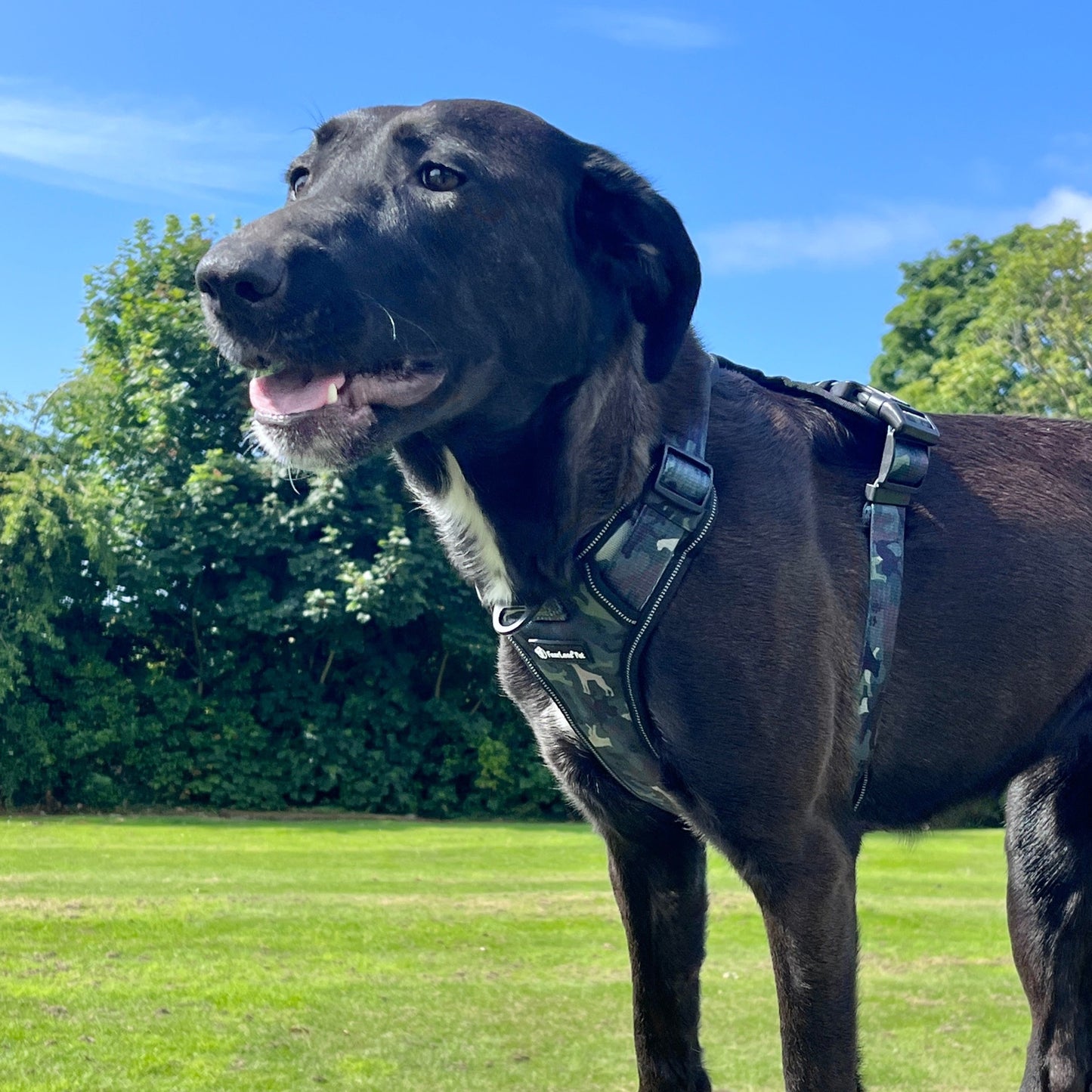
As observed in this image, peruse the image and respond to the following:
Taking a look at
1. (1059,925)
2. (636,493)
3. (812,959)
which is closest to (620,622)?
(636,493)

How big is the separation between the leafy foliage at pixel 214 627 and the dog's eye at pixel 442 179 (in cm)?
1789

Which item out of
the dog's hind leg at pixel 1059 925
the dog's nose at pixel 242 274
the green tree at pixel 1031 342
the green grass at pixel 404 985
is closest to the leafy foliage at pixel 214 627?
the green grass at pixel 404 985

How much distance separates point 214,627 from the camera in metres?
21.3

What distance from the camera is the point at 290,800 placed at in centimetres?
2120

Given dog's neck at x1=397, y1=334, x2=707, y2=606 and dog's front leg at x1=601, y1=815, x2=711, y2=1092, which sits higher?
dog's neck at x1=397, y1=334, x2=707, y2=606

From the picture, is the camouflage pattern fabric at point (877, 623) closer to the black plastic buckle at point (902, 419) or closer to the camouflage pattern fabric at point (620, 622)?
the black plastic buckle at point (902, 419)

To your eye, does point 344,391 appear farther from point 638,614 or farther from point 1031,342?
point 1031,342

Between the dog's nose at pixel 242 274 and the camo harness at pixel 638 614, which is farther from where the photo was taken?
the camo harness at pixel 638 614

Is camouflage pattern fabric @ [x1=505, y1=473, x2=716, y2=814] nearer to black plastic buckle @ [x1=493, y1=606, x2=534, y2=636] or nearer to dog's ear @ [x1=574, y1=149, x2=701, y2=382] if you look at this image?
black plastic buckle @ [x1=493, y1=606, x2=534, y2=636]

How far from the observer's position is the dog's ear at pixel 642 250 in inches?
103

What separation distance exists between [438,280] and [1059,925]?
2308 mm

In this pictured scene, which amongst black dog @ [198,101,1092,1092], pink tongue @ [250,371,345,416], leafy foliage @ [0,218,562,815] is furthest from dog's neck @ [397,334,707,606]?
leafy foliage @ [0,218,562,815]

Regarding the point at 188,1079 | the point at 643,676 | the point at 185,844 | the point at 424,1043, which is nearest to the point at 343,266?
the point at 643,676

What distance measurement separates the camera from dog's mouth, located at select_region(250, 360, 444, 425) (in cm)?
246
